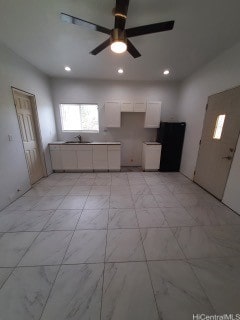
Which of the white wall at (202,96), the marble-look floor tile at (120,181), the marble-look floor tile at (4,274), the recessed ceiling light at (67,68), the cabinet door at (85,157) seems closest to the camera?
the marble-look floor tile at (4,274)

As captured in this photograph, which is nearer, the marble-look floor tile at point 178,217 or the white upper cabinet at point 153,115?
the marble-look floor tile at point 178,217

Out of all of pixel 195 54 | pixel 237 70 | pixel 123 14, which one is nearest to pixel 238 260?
pixel 237 70

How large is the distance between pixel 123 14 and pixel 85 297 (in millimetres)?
2892

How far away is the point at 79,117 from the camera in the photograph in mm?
4562

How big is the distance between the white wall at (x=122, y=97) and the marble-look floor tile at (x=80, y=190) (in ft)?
6.34

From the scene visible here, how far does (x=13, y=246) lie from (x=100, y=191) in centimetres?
170

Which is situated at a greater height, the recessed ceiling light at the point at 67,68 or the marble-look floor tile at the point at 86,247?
the recessed ceiling light at the point at 67,68

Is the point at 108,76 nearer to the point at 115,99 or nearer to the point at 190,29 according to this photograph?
the point at 115,99

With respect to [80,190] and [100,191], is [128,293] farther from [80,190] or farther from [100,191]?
[80,190]

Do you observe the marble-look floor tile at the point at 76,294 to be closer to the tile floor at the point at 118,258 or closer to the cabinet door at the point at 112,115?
the tile floor at the point at 118,258

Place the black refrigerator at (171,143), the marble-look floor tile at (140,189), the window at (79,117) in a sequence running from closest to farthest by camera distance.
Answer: the marble-look floor tile at (140,189) < the black refrigerator at (171,143) < the window at (79,117)

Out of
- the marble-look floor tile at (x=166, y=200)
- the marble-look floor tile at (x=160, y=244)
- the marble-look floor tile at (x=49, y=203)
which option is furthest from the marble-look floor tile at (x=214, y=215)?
the marble-look floor tile at (x=49, y=203)

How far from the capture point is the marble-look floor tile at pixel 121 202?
8.33 feet

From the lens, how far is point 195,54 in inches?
107
